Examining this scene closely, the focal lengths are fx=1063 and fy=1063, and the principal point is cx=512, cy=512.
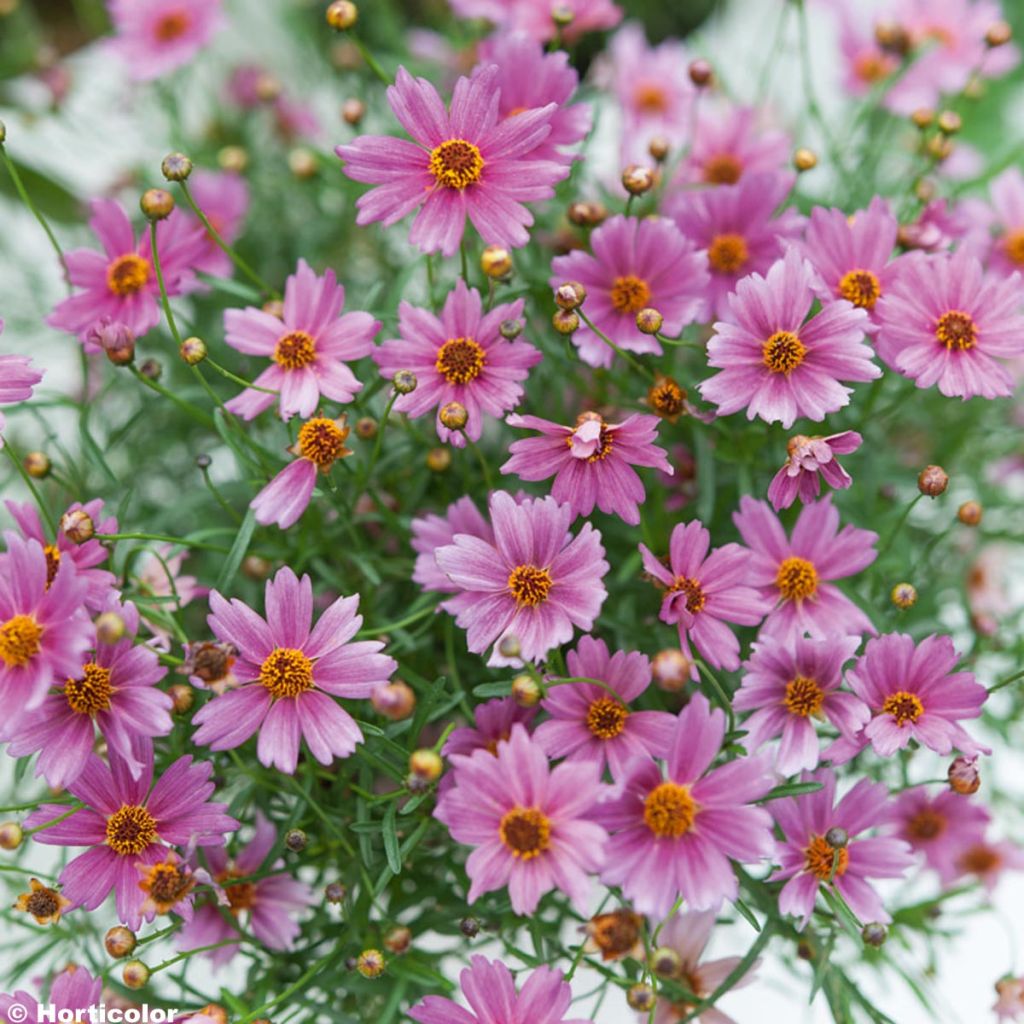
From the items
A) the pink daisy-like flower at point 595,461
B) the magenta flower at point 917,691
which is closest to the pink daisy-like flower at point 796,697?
the magenta flower at point 917,691

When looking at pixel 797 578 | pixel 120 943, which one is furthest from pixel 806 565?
pixel 120 943

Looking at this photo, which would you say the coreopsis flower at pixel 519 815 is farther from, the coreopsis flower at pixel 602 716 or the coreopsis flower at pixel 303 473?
the coreopsis flower at pixel 303 473

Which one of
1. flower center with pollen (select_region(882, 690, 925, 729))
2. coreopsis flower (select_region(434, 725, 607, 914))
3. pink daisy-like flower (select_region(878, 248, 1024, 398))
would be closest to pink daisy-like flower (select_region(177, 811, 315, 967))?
coreopsis flower (select_region(434, 725, 607, 914))

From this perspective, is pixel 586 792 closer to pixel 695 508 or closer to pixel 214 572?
pixel 695 508

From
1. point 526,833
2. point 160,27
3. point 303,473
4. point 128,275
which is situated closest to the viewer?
point 526,833

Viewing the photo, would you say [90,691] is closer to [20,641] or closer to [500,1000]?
[20,641]

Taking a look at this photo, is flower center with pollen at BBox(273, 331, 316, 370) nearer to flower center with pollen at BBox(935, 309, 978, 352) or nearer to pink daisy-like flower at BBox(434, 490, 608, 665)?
pink daisy-like flower at BBox(434, 490, 608, 665)
